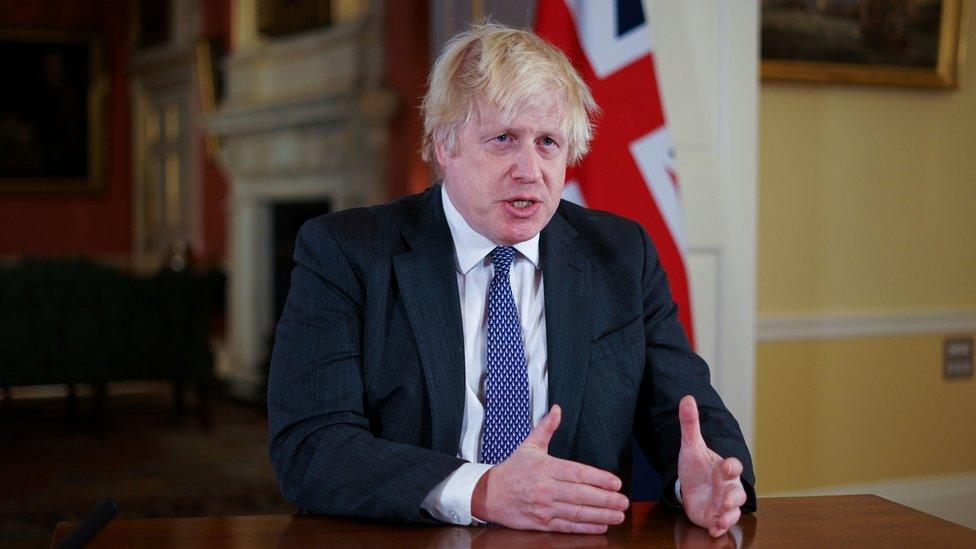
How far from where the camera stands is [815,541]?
4.59 feet

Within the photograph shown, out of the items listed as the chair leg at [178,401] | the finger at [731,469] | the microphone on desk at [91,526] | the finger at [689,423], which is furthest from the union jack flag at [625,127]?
the chair leg at [178,401]

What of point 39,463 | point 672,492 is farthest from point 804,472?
point 39,463

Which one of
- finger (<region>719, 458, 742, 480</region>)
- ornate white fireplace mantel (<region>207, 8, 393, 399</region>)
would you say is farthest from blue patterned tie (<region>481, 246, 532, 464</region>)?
ornate white fireplace mantel (<region>207, 8, 393, 399</region>)

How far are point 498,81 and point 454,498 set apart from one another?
2.06 ft

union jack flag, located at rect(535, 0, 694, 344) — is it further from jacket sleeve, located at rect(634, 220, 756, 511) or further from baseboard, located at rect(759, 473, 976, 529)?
baseboard, located at rect(759, 473, 976, 529)

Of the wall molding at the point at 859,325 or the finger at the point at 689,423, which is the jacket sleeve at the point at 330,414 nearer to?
the finger at the point at 689,423

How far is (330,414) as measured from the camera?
1679 mm

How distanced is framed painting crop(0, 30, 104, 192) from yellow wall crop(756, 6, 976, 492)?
814 cm

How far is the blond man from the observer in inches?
65.9

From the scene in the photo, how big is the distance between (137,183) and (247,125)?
11.5 ft

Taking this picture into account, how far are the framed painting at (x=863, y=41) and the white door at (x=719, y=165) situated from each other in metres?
0.35

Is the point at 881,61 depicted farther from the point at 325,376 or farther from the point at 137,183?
the point at 137,183

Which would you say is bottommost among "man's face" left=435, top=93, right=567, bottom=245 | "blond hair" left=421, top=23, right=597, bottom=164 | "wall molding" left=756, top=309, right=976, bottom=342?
"wall molding" left=756, top=309, right=976, bottom=342

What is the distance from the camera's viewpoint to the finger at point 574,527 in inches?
56.1
